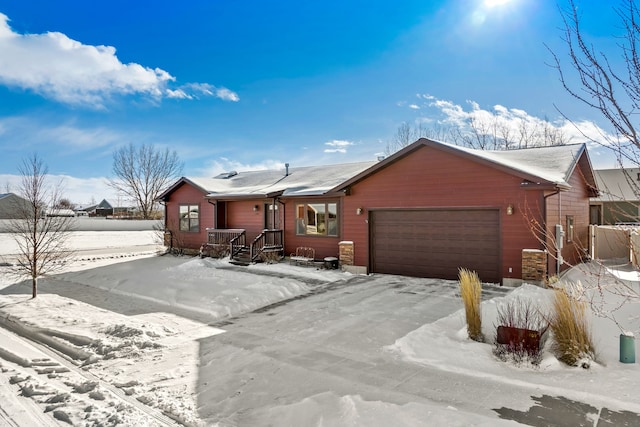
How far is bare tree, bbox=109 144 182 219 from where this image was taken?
39750mm

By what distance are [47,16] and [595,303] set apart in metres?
17.0

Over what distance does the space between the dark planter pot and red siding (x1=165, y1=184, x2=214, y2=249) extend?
1460 centimetres

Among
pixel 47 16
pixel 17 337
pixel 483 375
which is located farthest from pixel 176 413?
pixel 47 16

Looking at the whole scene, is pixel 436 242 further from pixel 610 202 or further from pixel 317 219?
pixel 610 202

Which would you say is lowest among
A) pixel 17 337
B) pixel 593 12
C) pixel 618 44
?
pixel 17 337

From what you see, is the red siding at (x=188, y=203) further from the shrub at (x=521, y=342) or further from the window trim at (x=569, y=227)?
the shrub at (x=521, y=342)

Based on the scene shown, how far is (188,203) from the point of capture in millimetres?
18703

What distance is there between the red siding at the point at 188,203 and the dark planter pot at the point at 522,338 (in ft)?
47.9

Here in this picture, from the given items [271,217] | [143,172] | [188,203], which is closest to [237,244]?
[271,217]

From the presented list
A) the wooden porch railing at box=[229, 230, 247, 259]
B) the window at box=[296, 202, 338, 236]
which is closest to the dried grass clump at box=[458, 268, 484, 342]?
the window at box=[296, 202, 338, 236]

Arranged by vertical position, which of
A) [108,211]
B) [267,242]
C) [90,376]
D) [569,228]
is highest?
[108,211]

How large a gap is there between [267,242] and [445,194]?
7.49 m

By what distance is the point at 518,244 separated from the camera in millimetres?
9727

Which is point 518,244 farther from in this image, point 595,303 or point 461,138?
point 461,138
